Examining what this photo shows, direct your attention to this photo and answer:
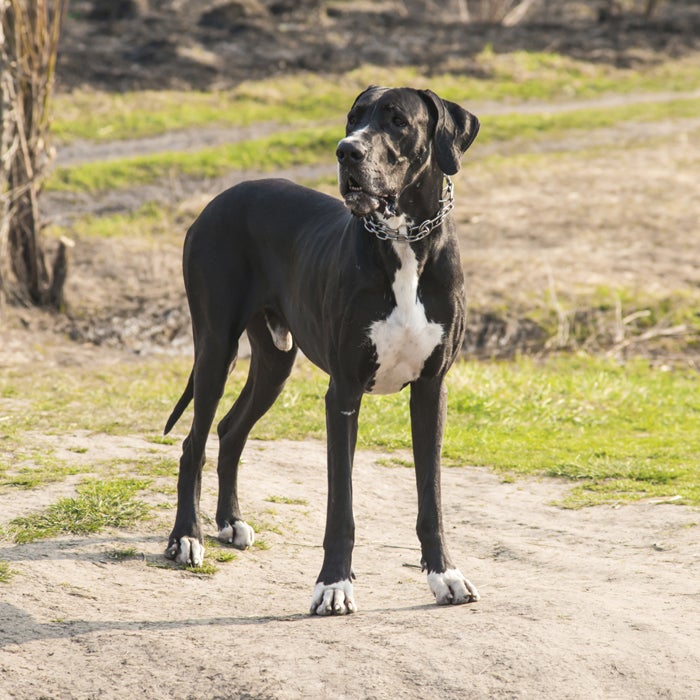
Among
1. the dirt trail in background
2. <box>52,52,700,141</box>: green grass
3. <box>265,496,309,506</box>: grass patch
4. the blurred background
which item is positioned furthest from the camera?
<box>52,52,700,141</box>: green grass

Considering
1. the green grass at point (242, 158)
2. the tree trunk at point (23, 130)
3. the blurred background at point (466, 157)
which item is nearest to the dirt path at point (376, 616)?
the blurred background at point (466, 157)

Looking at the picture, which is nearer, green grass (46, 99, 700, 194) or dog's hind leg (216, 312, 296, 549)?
dog's hind leg (216, 312, 296, 549)

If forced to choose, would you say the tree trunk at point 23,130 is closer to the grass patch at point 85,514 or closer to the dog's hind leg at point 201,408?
the grass patch at point 85,514

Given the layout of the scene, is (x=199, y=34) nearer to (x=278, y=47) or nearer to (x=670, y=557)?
(x=278, y=47)

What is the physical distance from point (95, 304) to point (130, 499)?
5447mm

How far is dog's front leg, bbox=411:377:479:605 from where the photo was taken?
4.98m

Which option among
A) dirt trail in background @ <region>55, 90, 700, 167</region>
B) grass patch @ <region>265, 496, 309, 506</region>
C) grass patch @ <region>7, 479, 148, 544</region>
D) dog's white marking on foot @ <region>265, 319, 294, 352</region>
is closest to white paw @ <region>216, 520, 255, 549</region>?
grass patch @ <region>7, 479, 148, 544</region>

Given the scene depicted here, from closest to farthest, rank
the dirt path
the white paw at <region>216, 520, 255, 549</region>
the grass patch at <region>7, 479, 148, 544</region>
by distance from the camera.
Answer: the dirt path, the grass patch at <region>7, 479, 148, 544</region>, the white paw at <region>216, 520, 255, 549</region>

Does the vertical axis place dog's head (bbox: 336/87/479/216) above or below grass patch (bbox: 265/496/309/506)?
above

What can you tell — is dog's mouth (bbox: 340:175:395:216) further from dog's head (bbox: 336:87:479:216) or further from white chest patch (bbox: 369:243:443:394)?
white chest patch (bbox: 369:243:443:394)

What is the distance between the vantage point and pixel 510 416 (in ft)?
28.4

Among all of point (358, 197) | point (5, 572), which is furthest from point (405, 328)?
point (5, 572)

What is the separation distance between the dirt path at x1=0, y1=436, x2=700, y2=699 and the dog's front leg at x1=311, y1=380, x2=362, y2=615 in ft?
0.38

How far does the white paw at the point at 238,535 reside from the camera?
19.3ft
